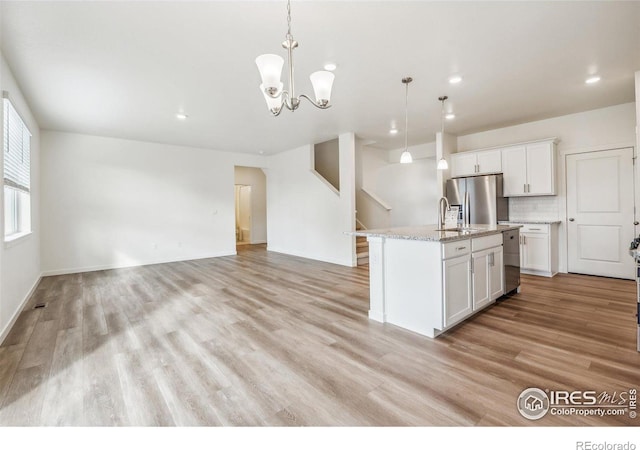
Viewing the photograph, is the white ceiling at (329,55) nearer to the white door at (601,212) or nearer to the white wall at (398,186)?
the white door at (601,212)

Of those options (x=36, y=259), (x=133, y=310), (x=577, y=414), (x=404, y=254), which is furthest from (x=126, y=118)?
(x=577, y=414)

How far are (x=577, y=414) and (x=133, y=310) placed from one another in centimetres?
407

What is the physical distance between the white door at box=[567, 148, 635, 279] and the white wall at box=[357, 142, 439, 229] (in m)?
2.80

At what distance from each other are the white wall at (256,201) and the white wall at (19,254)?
5.39 meters

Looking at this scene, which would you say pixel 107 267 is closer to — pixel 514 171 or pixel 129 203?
pixel 129 203

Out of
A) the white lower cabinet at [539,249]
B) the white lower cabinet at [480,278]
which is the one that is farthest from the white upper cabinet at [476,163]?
the white lower cabinet at [480,278]

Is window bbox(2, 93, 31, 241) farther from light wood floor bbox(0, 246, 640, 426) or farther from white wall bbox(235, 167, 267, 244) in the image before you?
white wall bbox(235, 167, 267, 244)

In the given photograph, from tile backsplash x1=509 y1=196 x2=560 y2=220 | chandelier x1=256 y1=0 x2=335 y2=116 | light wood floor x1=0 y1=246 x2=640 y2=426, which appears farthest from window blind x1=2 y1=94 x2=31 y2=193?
tile backsplash x1=509 y1=196 x2=560 y2=220

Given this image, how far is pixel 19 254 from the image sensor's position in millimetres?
3646

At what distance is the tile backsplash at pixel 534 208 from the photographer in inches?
201

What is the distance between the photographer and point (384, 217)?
763 cm

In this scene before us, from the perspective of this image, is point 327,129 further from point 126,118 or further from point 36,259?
A: point 36,259
